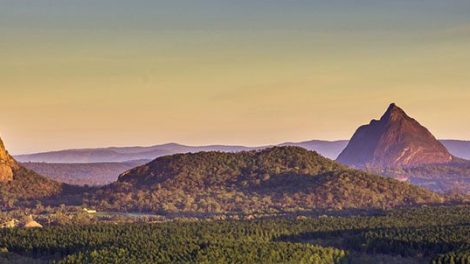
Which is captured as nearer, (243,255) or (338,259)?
(243,255)

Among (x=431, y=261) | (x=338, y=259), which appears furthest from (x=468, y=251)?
(x=338, y=259)

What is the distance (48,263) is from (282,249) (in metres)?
50.0

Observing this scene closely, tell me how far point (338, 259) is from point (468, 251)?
2725cm

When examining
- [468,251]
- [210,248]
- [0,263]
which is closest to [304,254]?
[210,248]

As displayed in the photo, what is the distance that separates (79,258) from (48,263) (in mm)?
19030

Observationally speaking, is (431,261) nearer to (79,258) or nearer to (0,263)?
(79,258)

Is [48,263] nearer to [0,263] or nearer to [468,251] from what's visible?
[0,263]

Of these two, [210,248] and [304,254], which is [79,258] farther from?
[304,254]

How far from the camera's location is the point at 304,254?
628 ft

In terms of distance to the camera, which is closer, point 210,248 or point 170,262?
point 170,262

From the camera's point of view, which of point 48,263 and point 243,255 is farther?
point 48,263

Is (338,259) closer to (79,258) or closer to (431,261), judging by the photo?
(431,261)

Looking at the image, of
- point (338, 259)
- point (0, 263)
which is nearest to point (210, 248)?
point (338, 259)

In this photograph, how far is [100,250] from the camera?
19350cm
